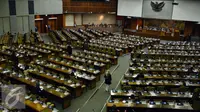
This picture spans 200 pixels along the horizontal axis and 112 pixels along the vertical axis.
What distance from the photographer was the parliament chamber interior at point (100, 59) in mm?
11336

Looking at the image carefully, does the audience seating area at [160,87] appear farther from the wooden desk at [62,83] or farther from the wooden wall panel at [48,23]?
the wooden wall panel at [48,23]

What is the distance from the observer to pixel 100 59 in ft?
58.8

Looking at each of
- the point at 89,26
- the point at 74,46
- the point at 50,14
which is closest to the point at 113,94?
the point at 74,46

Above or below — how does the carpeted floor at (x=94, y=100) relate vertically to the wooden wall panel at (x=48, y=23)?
below

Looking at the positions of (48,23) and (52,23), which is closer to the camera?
(48,23)

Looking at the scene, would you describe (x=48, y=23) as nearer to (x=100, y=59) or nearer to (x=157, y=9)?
(x=157, y=9)

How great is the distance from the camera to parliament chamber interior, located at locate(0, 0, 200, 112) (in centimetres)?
1134

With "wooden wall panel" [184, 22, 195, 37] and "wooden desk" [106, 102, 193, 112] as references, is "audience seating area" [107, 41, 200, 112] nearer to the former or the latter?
"wooden desk" [106, 102, 193, 112]

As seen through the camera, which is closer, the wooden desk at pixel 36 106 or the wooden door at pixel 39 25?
the wooden desk at pixel 36 106

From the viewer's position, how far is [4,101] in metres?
10.6

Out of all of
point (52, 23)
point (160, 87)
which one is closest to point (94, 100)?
point (160, 87)

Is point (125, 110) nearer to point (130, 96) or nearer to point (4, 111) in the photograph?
point (130, 96)

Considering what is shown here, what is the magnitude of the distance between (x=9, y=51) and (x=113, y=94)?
12.7 metres

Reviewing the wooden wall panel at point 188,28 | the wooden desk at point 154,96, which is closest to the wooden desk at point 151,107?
the wooden desk at point 154,96
